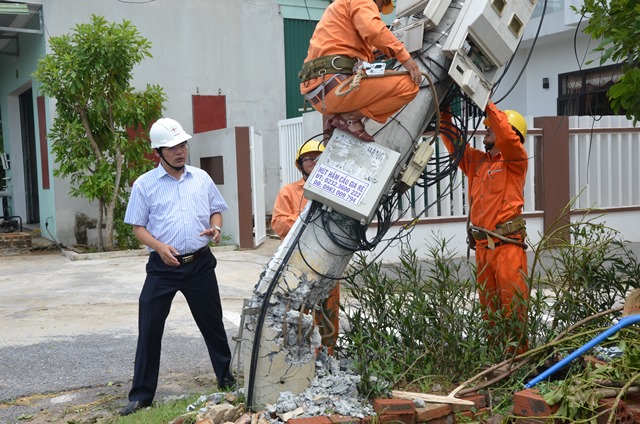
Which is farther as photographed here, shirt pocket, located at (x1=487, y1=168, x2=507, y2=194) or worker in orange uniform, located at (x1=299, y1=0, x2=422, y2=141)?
shirt pocket, located at (x1=487, y1=168, x2=507, y2=194)

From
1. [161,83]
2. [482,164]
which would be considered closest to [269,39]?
[161,83]

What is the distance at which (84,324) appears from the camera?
754 cm

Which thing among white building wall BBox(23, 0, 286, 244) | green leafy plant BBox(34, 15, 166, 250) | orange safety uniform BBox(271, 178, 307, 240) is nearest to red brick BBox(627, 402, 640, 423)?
orange safety uniform BBox(271, 178, 307, 240)

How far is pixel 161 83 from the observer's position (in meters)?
15.1

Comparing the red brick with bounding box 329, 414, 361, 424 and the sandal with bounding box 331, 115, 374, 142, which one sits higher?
the sandal with bounding box 331, 115, 374, 142

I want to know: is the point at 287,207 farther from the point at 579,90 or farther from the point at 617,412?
the point at 579,90

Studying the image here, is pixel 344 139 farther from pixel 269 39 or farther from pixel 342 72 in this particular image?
pixel 269 39

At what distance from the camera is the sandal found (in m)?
4.05

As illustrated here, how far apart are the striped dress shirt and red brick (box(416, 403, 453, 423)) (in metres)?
2.09

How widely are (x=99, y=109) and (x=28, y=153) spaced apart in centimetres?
545

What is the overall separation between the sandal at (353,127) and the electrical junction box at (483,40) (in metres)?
0.58

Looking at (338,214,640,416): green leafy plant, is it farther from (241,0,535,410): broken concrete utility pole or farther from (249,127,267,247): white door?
(249,127,267,247): white door

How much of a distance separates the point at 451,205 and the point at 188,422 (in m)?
8.23

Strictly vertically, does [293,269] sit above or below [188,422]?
above
